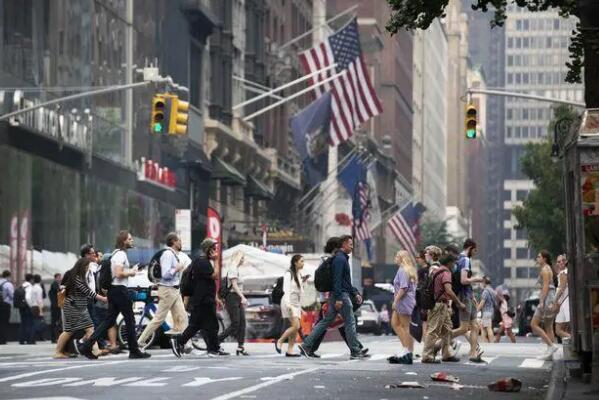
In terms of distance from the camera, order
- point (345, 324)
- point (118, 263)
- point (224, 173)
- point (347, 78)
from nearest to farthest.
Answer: point (118, 263)
point (345, 324)
point (347, 78)
point (224, 173)

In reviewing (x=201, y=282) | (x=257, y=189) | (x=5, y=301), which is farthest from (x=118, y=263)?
(x=257, y=189)

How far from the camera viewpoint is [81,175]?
178ft

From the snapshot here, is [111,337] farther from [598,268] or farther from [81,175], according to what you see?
[81,175]

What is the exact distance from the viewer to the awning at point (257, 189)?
7806 centimetres

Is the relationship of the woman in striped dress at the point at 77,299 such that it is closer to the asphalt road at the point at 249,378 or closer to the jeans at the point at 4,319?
the asphalt road at the point at 249,378

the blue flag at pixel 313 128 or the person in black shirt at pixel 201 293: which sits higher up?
the blue flag at pixel 313 128

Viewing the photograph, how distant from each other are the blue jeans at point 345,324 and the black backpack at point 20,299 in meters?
15.3

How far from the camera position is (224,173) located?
70.9 metres

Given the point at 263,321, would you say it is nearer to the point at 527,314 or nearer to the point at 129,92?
the point at 527,314

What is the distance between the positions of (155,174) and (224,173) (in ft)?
29.8

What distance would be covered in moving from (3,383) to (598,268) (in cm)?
600

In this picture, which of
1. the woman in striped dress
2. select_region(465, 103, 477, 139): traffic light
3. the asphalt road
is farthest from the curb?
select_region(465, 103, 477, 139): traffic light

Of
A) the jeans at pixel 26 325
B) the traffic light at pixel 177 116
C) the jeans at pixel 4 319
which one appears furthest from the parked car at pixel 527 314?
the jeans at pixel 4 319

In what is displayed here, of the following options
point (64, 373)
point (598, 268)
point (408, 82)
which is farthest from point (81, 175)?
point (408, 82)
